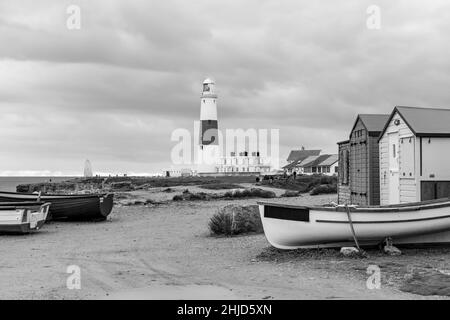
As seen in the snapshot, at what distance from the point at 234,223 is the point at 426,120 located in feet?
23.3

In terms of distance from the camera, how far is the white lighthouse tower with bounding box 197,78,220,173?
79500 mm

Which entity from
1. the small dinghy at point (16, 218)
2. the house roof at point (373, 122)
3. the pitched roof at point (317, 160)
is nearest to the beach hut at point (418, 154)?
the house roof at point (373, 122)

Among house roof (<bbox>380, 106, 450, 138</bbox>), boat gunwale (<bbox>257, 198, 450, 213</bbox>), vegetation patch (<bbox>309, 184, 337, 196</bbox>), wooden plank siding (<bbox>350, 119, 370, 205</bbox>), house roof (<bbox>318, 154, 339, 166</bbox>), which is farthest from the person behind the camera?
house roof (<bbox>318, 154, 339, 166</bbox>)

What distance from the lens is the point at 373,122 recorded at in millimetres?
23969

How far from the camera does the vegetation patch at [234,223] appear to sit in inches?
731

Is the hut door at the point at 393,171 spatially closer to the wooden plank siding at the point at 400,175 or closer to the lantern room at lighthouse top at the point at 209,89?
the wooden plank siding at the point at 400,175

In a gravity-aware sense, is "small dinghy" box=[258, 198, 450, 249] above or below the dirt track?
above

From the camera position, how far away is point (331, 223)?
13891mm

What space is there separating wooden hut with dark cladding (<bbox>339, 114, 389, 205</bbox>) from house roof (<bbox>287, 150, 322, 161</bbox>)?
7937 centimetres

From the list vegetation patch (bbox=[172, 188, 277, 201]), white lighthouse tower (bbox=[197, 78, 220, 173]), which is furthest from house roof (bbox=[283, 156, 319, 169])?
vegetation patch (bbox=[172, 188, 277, 201])

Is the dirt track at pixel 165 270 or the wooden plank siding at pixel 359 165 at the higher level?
the wooden plank siding at pixel 359 165

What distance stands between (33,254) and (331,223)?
25.7ft

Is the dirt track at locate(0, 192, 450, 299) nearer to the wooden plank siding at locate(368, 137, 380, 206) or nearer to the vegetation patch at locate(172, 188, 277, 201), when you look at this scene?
the wooden plank siding at locate(368, 137, 380, 206)

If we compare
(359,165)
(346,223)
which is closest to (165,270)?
(346,223)
